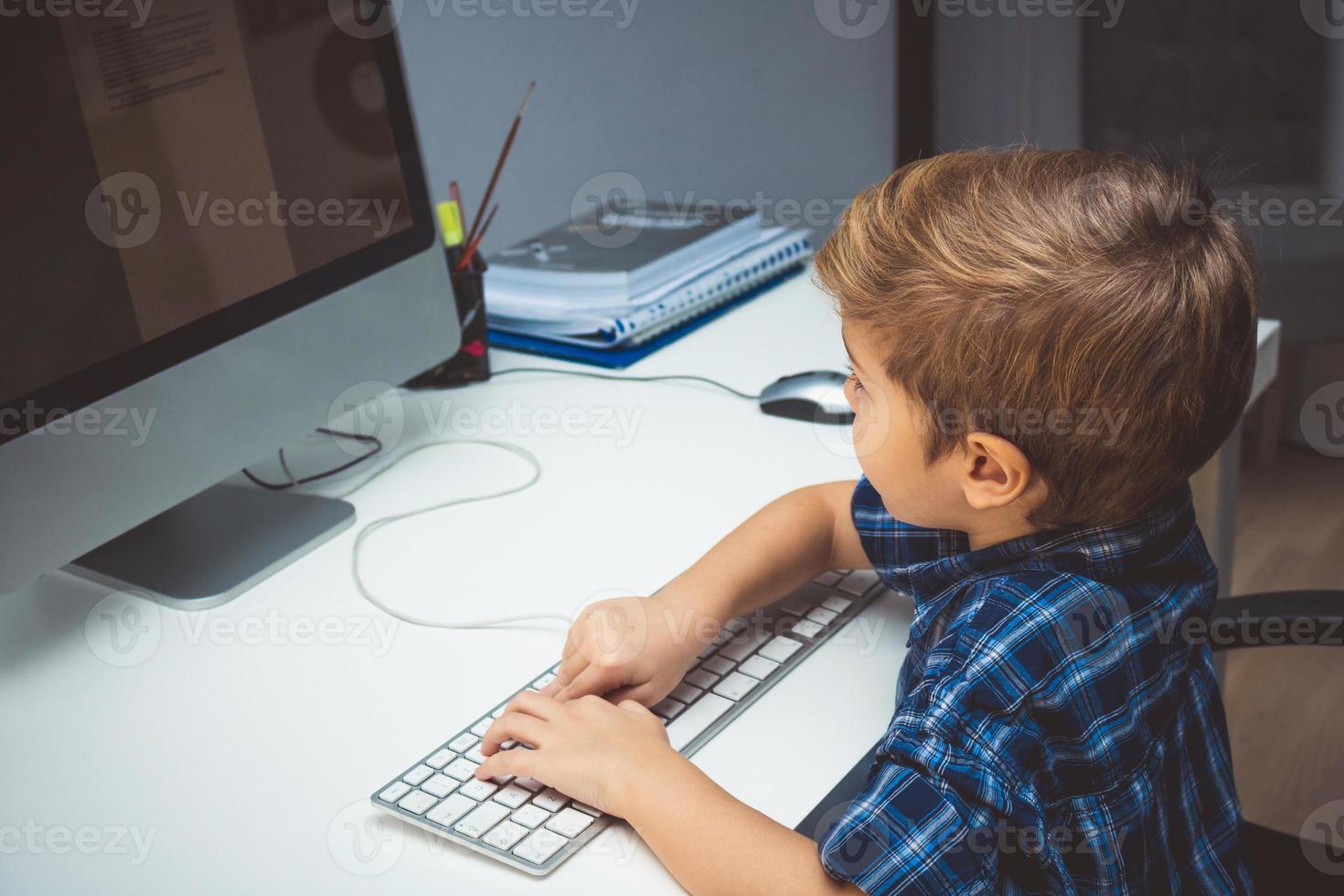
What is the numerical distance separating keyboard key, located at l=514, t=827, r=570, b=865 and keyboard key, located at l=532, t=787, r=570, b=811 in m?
0.02

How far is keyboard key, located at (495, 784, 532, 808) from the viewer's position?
65 cm

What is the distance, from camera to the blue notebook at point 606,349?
1.25 m

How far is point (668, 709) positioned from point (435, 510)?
1.12 ft

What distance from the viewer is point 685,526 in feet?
3.07

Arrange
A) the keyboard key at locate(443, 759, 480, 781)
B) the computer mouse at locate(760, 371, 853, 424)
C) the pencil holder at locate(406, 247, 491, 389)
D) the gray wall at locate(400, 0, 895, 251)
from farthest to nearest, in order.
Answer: the gray wall at locate(400, 0, 895, 251)
the pencil holder at locate(406, 247, 491, 389)
the computer mouse at locate(760, 371, 853, 424)
the keyboard key at locate(443, 759, 480, 781)

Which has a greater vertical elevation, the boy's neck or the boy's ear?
the boy's ear

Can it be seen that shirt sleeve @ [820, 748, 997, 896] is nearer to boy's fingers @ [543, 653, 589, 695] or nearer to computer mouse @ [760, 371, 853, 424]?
boy's fingers @ [543, 653, 589, 695]

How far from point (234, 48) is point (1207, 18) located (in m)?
1.88

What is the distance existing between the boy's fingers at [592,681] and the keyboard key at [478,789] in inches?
3.1

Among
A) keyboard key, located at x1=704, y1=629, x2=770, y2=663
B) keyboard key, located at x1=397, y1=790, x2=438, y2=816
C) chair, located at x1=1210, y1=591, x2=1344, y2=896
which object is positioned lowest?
chair, located at x1=1210, y1=591, x2=1344, y2=896

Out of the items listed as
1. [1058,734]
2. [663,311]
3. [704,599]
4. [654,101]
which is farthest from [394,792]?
[654,101]

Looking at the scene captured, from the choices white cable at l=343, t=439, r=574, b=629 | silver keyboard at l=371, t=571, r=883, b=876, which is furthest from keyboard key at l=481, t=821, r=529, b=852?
white cable at l=343, t=439, r=574, b=629

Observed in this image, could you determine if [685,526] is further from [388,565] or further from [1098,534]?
[1098,534]

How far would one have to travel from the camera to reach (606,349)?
1267 mm
